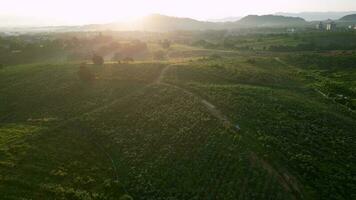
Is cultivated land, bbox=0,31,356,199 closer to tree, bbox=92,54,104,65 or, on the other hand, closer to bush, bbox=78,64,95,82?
bush, bbox=78,64,95,82

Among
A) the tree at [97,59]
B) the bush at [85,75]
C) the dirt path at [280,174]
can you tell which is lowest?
the dirt path at [280,174]

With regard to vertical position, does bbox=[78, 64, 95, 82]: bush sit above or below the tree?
below

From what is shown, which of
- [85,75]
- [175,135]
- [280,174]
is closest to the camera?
[280,174]

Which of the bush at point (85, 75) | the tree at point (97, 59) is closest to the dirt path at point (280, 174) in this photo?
the bush at point (85, 75)

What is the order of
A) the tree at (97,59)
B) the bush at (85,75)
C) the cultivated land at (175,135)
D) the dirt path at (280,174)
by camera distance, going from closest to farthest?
the dirt path at (280,174), the cultivated land at (175,135), the bush at (85,75), the tree at (97,59)

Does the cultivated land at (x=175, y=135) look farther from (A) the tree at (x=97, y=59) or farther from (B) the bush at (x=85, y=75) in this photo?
(A) the tree at (x=97, y=59)

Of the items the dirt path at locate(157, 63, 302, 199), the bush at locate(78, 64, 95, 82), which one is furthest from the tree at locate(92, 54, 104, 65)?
the dirt path at locate(157, 63, 302, 199)

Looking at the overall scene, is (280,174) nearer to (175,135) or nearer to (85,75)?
(175,135)

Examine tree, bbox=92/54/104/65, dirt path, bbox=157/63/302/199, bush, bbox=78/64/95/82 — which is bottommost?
dirt path, bbox=157/63/302/199

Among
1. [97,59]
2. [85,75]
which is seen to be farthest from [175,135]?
[97,59]
